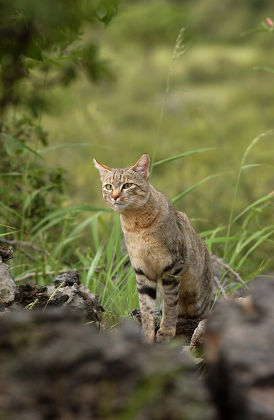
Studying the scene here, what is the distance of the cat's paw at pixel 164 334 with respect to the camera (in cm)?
281

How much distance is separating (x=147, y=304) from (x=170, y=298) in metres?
0.11

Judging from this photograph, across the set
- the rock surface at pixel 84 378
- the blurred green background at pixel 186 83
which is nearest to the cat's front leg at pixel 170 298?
the rock surface at pixel 84 378

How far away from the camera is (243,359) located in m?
1.19

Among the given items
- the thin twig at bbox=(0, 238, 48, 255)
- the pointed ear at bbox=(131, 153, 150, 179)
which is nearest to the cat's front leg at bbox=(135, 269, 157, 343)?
the pointed ear at bbox=(131, 153, 150, 179)

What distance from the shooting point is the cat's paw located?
2809mm

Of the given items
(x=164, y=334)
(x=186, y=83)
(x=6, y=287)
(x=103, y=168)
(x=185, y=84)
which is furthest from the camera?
(x=186, y=83)

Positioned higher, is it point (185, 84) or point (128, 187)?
point (185, 84)

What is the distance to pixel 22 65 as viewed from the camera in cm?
386

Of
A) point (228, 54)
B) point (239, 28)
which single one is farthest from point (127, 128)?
point (239, 28)

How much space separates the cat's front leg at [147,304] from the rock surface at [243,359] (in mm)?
1524

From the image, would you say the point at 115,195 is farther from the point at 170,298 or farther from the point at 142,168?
the point at 170,298

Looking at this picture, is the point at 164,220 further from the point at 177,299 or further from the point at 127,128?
the point at 127,128

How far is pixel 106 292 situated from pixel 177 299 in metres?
0.42

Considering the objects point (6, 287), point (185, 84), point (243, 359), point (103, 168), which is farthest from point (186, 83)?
point (243, 359)
